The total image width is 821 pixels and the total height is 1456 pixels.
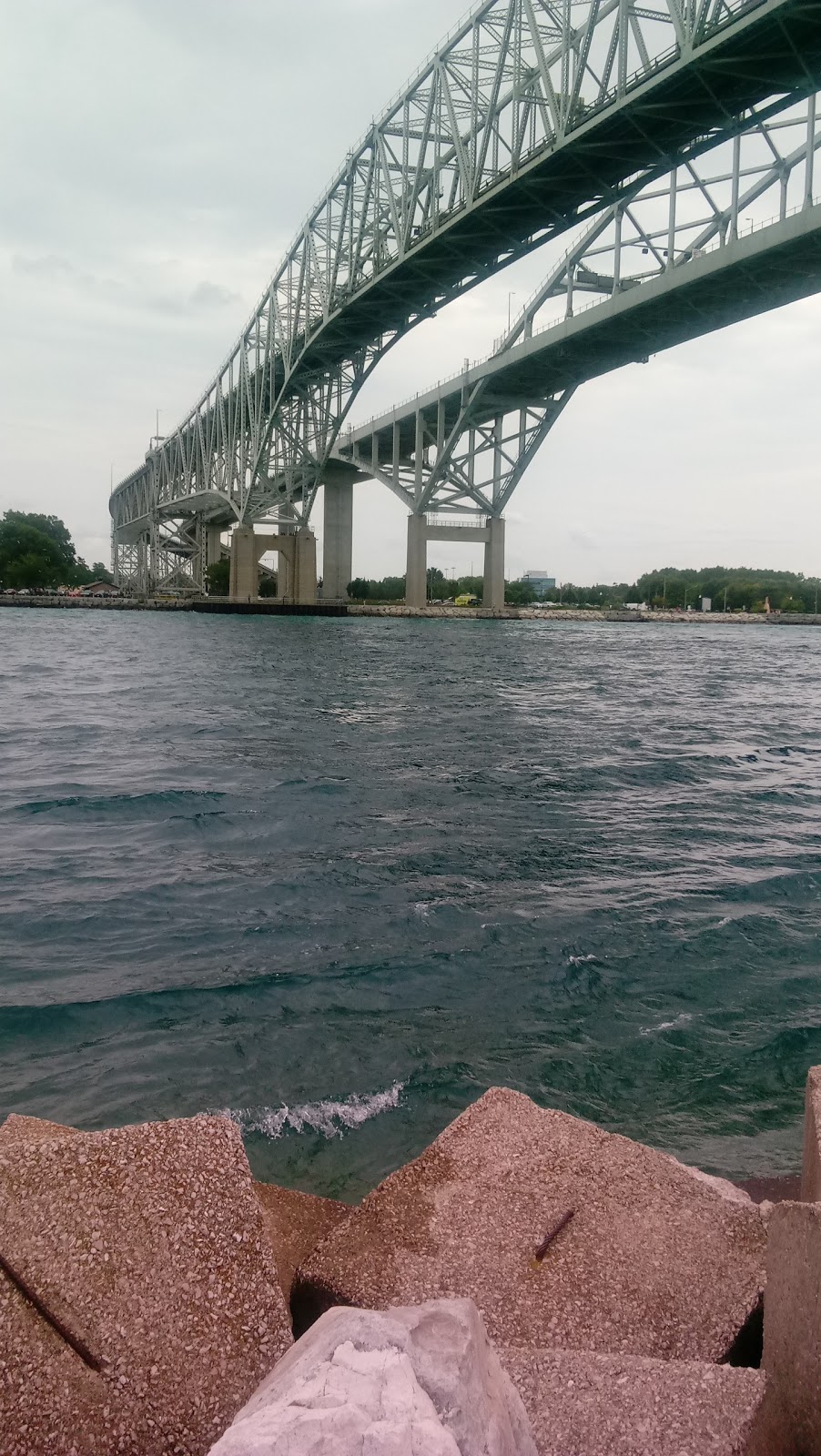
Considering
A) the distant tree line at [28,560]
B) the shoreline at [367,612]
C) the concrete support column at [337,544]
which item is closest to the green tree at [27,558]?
the distant tree line at [28,560]

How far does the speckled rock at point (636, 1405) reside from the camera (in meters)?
1.61

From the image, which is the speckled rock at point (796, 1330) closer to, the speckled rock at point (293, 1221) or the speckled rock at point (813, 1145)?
the speckled rock at point (813, 1145)

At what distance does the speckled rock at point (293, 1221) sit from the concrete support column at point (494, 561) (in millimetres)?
67877

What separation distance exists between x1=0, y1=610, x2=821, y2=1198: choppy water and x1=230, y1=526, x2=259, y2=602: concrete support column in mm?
61527

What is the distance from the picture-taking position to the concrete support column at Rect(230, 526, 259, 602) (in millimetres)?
73125

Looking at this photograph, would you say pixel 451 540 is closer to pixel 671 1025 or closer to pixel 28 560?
pixel 28 560

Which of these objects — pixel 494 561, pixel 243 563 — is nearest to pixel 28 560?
pixel 243 563

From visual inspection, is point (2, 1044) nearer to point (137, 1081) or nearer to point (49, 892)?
point (137, 1081)

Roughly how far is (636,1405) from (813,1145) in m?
0.87

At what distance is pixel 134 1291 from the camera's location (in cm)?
180

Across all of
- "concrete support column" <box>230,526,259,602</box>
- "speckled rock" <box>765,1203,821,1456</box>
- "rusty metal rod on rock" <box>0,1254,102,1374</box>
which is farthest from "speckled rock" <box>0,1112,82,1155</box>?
"concrete support column" <box>230,526,259,602</box>

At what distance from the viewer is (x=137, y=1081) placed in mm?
3766

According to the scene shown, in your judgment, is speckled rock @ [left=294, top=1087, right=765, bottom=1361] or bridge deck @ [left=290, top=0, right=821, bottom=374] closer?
speckled rock @ [left=294, top=1087, right=765, bottom=1361]

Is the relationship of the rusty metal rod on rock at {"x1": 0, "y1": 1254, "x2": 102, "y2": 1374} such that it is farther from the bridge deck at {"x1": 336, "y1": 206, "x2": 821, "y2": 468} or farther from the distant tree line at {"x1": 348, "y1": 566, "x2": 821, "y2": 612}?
the distant tree line at {"x1": 348, "y1": 566, "x2": 821, "y2": 612}
